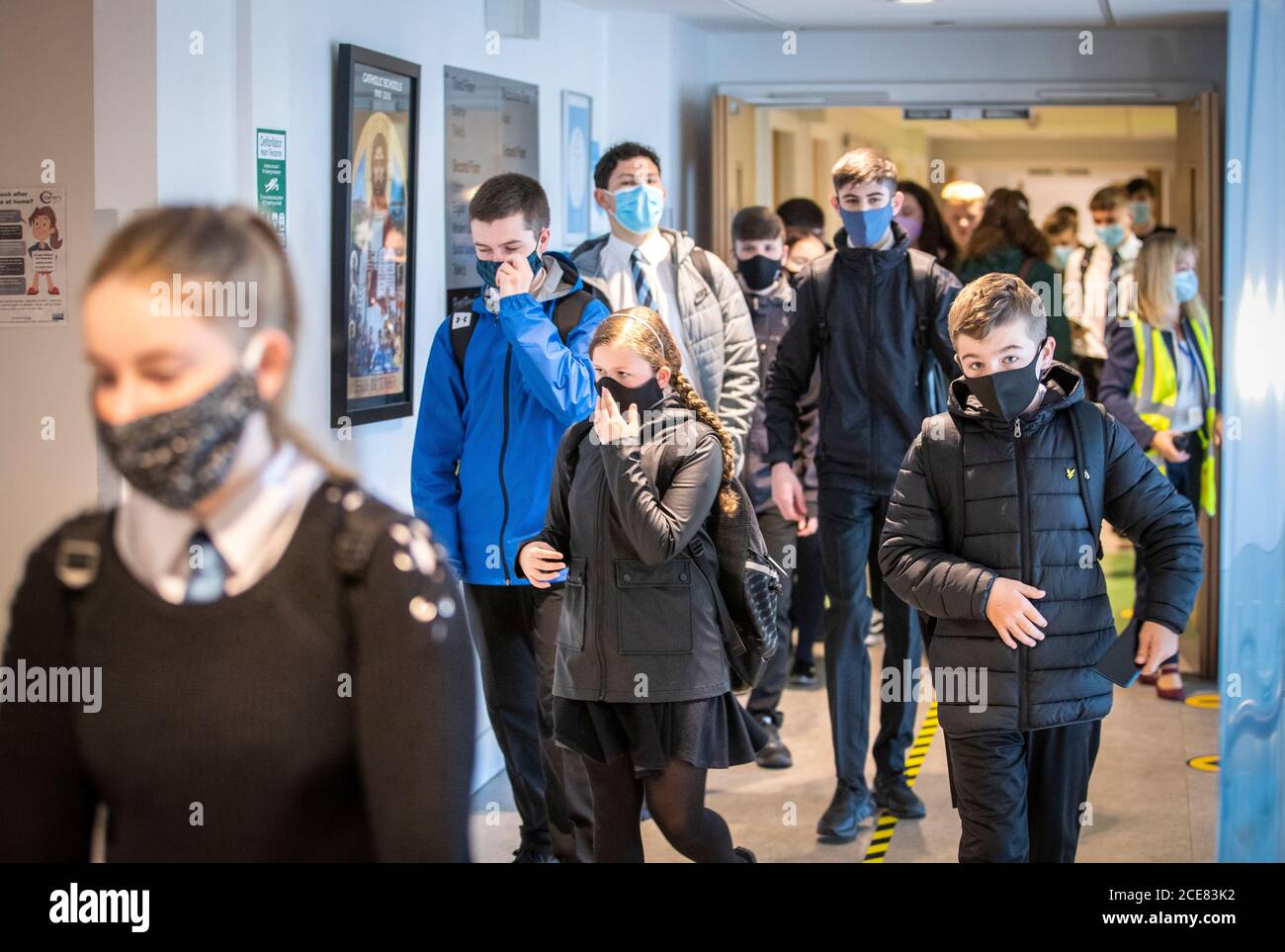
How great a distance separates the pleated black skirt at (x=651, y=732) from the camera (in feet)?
10.7

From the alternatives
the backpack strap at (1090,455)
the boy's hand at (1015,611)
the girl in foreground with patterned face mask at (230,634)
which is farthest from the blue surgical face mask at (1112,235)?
the girl in foreground with patterned face mask at (230,634)

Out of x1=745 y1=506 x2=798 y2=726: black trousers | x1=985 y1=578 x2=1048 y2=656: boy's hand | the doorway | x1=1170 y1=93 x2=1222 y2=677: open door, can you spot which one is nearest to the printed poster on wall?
x1=985 y1=578 x2=1048 y2=656: boy's hand

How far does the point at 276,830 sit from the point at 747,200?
19.5 ft

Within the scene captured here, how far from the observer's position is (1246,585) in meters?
3.56

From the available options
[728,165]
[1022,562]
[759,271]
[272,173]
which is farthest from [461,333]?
[728,165]

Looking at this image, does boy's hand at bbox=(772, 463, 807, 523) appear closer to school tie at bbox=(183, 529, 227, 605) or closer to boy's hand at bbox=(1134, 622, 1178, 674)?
boy's hand at bbox=(1134, 622, 1178, 674)

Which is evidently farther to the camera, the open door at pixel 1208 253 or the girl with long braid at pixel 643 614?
the open door at pixel 1208 253

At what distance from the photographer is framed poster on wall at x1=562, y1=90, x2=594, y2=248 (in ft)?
19.0

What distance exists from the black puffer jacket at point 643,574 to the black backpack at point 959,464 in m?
0.44

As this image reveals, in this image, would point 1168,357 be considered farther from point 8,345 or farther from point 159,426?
point 159,426

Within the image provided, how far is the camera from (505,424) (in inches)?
149

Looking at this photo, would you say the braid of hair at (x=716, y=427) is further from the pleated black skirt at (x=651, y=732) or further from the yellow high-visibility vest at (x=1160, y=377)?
the yellow high-visibility vest at (x=1160, y=377)

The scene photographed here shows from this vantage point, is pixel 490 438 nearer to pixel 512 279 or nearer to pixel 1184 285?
pixel 512 279

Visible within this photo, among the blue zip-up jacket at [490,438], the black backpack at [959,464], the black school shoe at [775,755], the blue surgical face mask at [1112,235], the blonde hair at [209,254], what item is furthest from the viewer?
the blue surgical face mask at [1112,235]
